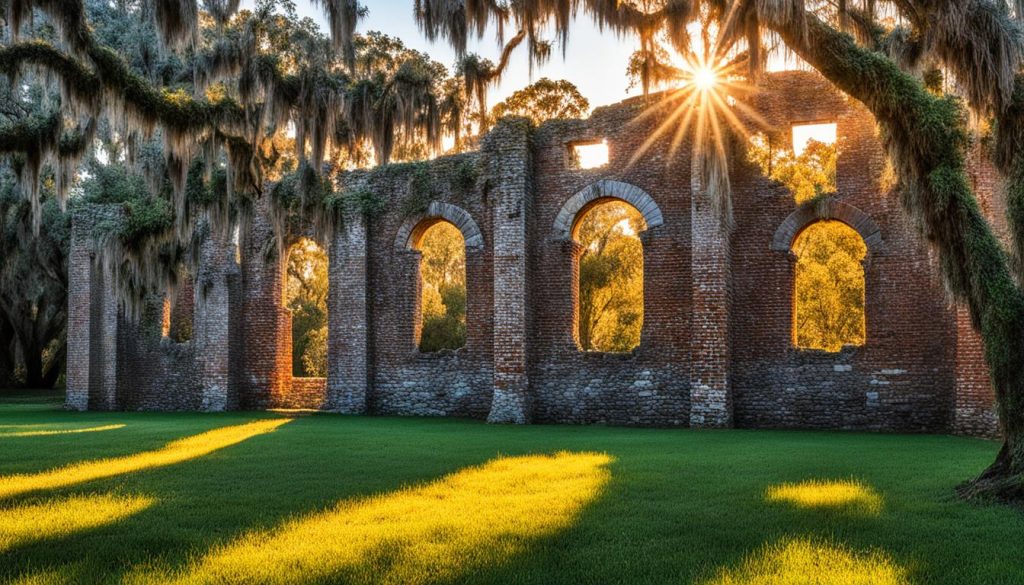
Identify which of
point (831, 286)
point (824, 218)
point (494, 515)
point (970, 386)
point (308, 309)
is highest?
point (824, 218)

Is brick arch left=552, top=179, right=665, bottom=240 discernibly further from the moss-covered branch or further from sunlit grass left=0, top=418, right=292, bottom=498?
the moss-covered branch

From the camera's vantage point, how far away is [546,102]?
29031 mm

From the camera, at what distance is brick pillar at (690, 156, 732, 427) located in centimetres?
1554

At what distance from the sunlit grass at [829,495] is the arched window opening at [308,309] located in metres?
22.1

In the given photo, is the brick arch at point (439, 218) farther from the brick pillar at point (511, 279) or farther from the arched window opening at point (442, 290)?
the brick pillar at point (511, 279)

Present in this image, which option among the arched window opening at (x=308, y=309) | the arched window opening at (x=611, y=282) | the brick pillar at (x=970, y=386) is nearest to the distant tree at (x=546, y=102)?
the arched window opening at (x=611, y=282)

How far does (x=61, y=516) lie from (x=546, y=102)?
24777 mm

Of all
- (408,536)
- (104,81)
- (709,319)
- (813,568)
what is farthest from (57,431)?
(813,568)

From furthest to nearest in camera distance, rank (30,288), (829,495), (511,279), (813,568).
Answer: (30,288), (511,279), (829,495), (813,568)

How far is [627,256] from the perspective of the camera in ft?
90.9

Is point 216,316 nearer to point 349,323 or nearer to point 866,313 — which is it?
point 349,323

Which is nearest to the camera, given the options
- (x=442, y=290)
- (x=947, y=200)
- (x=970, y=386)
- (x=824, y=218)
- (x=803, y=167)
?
(x=947, y=200)

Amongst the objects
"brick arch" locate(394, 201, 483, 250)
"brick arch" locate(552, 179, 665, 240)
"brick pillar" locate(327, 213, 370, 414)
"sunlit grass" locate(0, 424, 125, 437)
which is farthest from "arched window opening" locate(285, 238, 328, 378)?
"brick arch" locate(552, 179, 665, 240)

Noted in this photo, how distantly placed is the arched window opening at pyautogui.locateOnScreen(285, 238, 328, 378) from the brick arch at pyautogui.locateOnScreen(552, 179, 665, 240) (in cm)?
1282
